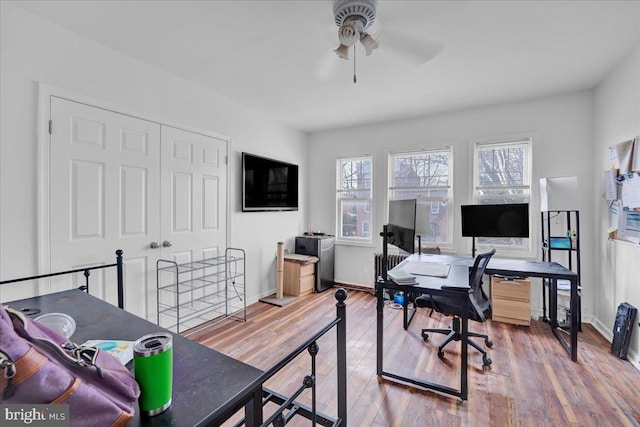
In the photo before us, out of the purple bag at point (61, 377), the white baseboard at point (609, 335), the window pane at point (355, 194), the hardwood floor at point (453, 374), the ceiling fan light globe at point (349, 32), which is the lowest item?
the hardwood floor at point (453, 374)

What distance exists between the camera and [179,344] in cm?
99

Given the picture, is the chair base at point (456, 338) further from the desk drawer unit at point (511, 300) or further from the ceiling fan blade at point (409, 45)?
the ceiling fan blade at point (409, 45)

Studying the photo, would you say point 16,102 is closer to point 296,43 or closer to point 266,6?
point 266,6

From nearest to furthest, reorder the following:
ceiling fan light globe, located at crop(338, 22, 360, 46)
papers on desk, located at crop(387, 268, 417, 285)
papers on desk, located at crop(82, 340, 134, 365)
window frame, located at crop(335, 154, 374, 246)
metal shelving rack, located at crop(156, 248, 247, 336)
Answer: papers on desk, located at crop(82, 340, 134, 365) → ceiling fan light globe, located at crop(338, 22, 360, 46) → papers on desk, located at crop(387, 268, 417, 285) → metal shelving rack, located at crop(156, 248, 247, 336) → window frame, located at crop(335, 154, 374, 246)

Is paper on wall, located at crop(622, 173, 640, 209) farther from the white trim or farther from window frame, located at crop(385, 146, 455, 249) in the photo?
the white trim

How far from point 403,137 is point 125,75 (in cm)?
340

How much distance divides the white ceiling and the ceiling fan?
2cm

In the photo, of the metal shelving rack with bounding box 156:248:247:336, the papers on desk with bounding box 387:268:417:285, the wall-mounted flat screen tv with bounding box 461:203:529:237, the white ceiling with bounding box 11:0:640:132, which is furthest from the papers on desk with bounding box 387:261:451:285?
the metal shelving rack with bounding box 156:248:247:336

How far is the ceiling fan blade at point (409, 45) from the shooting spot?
1.97 m

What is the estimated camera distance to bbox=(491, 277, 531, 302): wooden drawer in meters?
3.08

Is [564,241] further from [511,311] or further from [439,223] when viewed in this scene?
[439,223]

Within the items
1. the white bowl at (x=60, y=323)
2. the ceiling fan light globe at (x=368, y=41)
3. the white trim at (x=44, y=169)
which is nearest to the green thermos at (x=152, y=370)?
the white bowl at (x=60, y=323)

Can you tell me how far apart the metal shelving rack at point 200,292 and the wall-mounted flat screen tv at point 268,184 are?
738mm

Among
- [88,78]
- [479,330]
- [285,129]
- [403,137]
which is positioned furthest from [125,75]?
[479,330]
